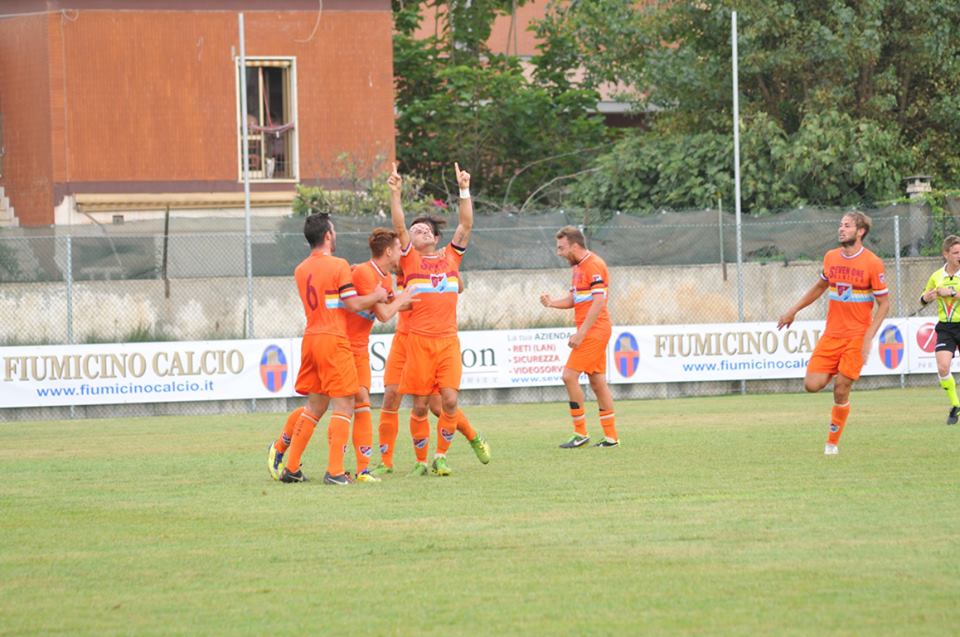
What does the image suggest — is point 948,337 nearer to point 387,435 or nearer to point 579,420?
point 579,420

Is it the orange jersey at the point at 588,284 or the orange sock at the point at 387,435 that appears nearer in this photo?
the orange sock at the point at 387,435

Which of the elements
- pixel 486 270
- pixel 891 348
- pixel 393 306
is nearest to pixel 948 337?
pixel 891 348

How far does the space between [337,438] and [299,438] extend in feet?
1.27

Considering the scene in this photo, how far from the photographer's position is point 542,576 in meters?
7.82

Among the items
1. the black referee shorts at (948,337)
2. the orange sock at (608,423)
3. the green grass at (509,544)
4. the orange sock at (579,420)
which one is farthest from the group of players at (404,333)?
the black referee shorts at (948,337)

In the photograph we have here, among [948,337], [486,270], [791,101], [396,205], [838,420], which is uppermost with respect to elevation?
[791,101]

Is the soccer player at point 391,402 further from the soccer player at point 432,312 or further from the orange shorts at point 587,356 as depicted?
the orange shorts at point 587,356

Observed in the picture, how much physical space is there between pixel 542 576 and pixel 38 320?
1771cm

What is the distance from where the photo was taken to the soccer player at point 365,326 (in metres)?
12.2

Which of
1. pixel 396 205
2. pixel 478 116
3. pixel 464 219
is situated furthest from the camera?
pixel 478 116

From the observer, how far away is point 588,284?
15.3 meters

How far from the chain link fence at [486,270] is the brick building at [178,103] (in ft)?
18.1

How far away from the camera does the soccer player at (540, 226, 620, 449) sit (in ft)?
49.7

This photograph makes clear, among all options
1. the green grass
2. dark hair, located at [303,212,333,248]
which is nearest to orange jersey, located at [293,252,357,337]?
dark hair, located at [303,212,333,248]
